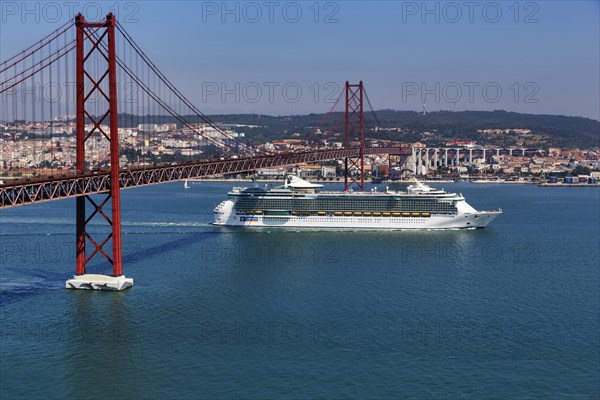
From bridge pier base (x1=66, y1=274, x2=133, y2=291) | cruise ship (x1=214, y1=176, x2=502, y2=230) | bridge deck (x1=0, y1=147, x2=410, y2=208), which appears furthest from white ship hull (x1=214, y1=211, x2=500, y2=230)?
bridge pier base (x1=66, y1=274, x2=133, y2=291)

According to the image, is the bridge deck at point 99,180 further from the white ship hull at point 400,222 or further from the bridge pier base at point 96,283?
the white ship hull at point 400,222

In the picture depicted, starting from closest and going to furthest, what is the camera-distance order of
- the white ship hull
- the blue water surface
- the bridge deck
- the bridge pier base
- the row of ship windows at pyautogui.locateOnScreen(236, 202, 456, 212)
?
1. the blue water surface
2. the bridge deck
3. the bridge pier base
4. the white ship hull
5. the row of ship windows at pyautogui.locateOnScreen(236, 202, 456, 212)

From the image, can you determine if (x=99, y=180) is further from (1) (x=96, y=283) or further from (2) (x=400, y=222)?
(2) (x=400, y=222)

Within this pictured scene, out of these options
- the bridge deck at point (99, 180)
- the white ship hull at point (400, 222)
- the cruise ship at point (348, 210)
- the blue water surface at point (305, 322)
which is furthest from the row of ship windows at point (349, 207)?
the blue water surface at point (305, 322)

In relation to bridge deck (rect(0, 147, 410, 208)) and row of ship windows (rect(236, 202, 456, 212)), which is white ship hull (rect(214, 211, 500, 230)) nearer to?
row of ship windows (rect(236, 202, 456, 212))

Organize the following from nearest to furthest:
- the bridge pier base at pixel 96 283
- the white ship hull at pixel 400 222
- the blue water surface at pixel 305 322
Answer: the blue water surface at pixel 305 322, the bridge pier base at pixel 96 283, the white ship hull at pixel 400 222

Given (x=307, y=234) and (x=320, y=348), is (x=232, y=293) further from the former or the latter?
(x=307, y=234)

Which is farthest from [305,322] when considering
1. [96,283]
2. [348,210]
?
[348,210]

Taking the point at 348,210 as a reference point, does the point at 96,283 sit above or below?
below
